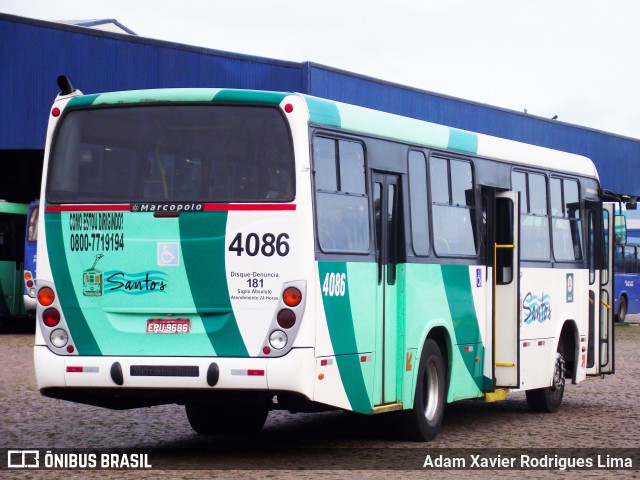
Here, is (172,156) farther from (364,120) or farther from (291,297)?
(364,120)

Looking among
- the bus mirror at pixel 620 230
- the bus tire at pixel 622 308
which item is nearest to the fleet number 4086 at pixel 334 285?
the bus mirror at pixel 620 230

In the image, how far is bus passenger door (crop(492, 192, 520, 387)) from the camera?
14.3m

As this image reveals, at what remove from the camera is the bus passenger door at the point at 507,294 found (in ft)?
46.8

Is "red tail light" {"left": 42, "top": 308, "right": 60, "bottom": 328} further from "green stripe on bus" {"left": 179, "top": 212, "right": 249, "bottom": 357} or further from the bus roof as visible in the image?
the bus roof

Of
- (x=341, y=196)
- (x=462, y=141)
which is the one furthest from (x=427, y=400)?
(x=462, y=141)

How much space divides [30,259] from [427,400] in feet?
67.8

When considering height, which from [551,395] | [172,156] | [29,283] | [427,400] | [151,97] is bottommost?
[551,395]

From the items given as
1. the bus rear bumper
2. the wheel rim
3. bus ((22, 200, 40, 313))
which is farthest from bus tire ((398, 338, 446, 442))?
bus ((22, 200, 40, 313))

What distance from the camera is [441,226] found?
13.0 metres

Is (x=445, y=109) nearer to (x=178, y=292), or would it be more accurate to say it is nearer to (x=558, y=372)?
(x=558, y=372)

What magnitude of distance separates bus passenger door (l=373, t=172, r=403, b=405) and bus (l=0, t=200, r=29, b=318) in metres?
22.5

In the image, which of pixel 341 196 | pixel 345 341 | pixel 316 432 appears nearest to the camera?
pixel 345 341

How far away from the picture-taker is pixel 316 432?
1320cm

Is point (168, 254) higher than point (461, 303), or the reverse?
point (168, 254)
